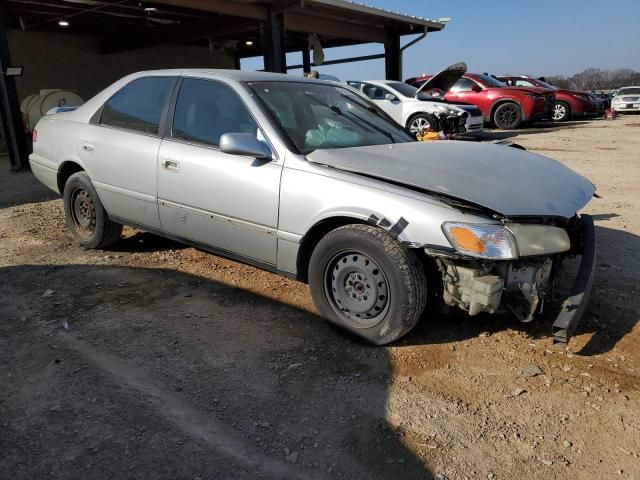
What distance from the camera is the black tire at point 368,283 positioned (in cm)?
282

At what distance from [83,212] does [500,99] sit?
1407 centimetres

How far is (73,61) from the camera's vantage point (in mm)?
16312

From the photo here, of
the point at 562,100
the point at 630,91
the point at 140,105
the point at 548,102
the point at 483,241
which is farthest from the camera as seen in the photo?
the point at 630,91

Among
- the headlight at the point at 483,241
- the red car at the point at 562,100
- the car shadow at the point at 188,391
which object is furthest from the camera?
the red car at the point at 562,100

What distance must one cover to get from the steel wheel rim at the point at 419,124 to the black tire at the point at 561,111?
9.06 meters

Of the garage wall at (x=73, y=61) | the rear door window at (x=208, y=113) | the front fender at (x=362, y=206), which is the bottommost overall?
the front fender at (x=362, y=206)

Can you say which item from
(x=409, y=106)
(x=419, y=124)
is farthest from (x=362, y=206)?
(x=409, y=106)

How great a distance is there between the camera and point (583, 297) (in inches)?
107

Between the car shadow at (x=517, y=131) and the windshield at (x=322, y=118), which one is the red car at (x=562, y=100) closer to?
the car shadow at (x=517, y=131)

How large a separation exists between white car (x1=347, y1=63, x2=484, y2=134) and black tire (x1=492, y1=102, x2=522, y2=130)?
9.22ft

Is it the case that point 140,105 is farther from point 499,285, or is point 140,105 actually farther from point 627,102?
point 627,102

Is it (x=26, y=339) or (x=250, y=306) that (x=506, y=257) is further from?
(x=26, y=339)

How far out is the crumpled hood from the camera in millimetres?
2783

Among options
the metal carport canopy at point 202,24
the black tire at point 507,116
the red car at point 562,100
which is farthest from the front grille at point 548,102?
the metal carport canopy at point 202,24
